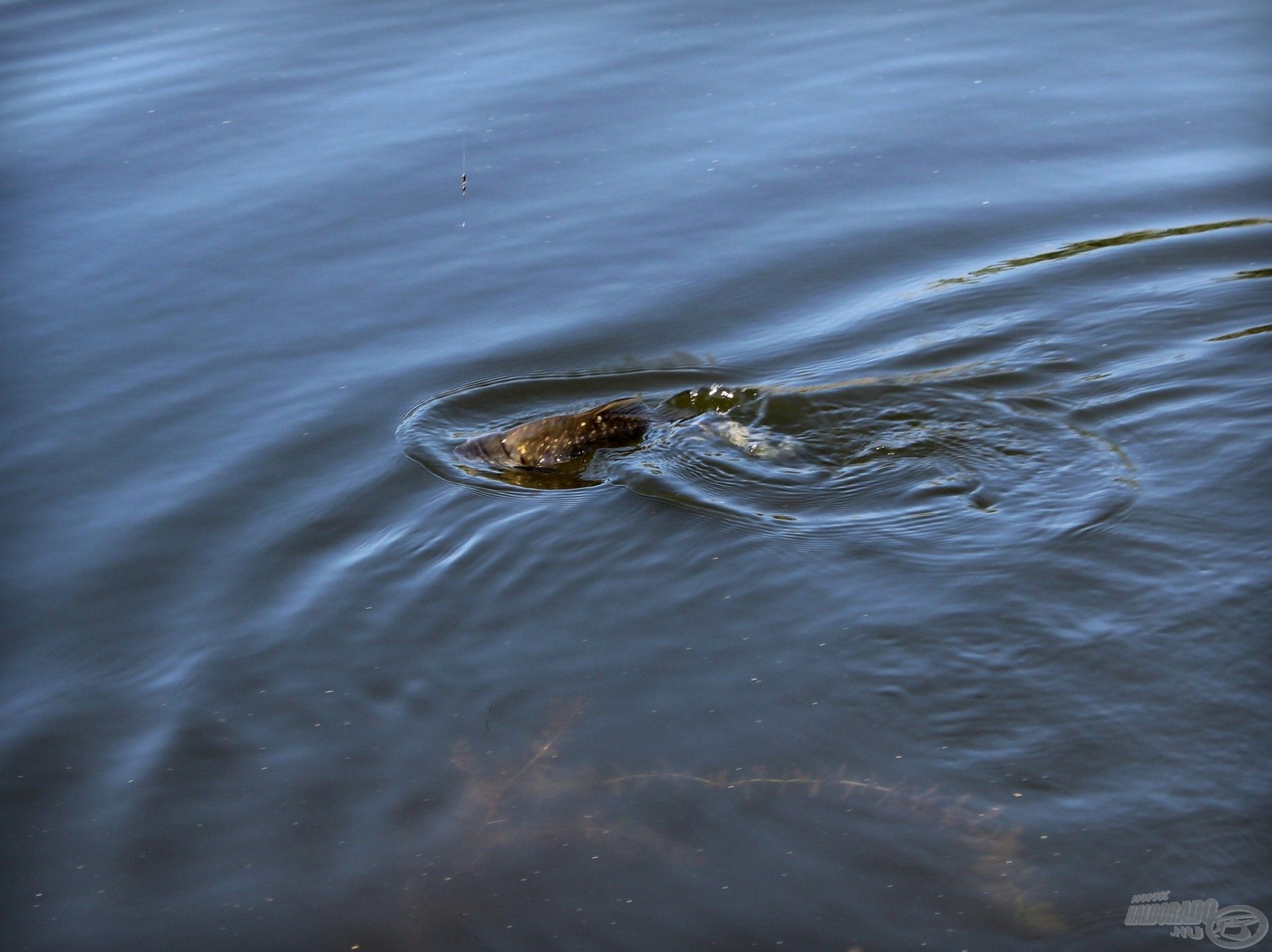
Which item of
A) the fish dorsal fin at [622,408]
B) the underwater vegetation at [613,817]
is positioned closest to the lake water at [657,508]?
the underwater vegetation at [613,817]

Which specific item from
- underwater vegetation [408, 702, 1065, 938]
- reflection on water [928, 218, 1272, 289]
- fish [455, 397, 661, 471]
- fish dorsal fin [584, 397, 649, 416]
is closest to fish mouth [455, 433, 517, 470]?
fish [455, 397, 661, 471]

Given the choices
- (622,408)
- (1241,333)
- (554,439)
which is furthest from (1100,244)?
(554,439)

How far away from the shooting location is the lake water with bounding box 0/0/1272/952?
14.8 ft

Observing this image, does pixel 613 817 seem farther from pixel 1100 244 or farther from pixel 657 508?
pixel 1100 244

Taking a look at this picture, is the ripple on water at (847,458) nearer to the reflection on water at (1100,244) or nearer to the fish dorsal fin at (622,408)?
the fish dorsal fin at (622,408)

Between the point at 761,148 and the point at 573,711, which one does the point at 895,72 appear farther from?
the point at 573,711

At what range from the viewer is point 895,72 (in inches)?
428

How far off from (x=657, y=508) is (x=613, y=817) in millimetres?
2011

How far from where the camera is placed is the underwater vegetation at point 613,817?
430 cm

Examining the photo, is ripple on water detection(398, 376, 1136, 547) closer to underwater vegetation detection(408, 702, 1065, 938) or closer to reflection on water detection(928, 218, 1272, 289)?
reflection on water detection(928, 218, 1272, 289)

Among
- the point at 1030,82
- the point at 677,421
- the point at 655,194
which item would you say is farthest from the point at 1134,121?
the point at 677,421

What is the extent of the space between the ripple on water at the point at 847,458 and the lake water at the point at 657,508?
30 mm

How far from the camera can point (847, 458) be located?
21.6 feet

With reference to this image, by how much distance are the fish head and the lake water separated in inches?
3.7
